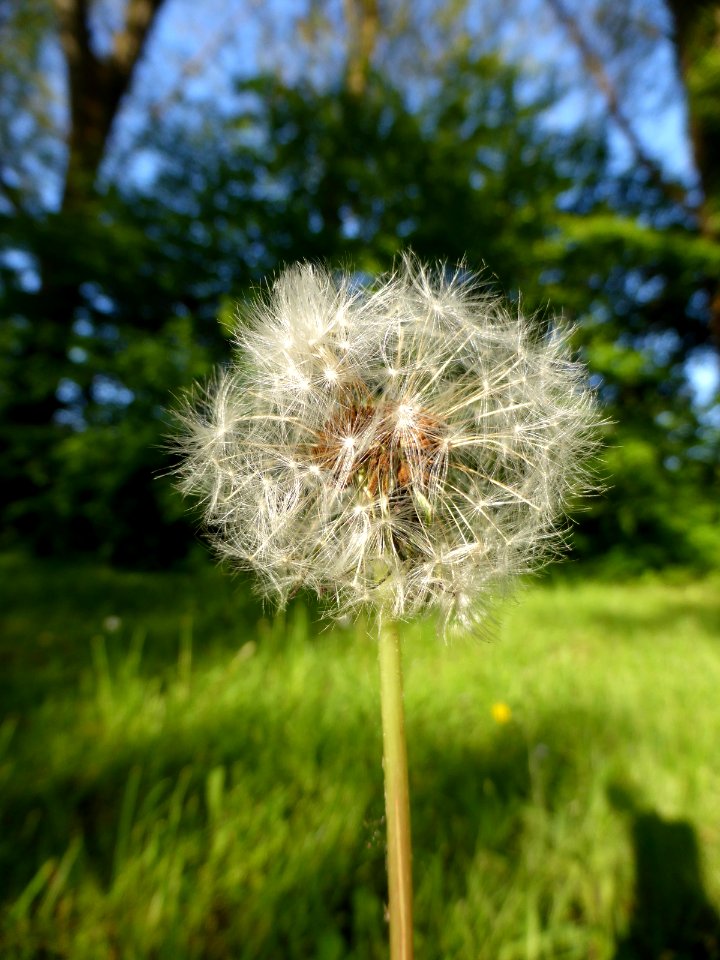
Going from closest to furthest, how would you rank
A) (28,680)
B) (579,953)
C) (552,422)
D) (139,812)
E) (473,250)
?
1. (552,422)
2. (579,953)
3. (139,812)
4. (28,680)
5. (473,250)

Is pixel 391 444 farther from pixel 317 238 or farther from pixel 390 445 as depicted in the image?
pixel 317 238

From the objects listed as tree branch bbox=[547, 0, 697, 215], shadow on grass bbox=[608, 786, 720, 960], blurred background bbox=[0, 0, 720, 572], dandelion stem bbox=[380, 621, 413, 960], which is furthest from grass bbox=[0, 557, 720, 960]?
tree branch bbox=[547, 0, 697, 215]

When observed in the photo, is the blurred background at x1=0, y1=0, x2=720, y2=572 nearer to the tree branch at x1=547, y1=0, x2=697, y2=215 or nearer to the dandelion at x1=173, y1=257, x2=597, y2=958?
the tree branch at x1=547, y1=0, x2=697, y2=215

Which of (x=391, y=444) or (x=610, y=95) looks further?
(x=610, y=95)

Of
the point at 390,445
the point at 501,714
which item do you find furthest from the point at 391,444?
the point at 501,714

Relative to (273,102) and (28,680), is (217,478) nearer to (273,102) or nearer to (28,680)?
(28,680)

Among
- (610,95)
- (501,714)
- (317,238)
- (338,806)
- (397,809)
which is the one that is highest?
(610,95)

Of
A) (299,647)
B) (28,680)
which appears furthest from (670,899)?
(28,680)
